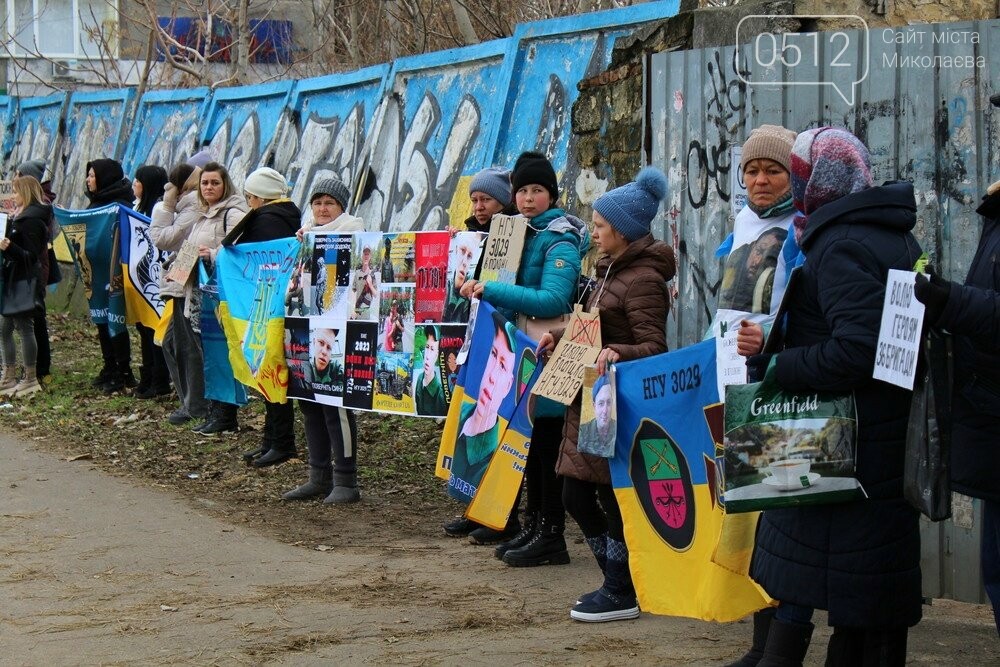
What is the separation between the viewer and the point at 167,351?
36.5ft

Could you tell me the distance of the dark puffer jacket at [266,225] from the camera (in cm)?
948

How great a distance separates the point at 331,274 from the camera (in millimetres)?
8531

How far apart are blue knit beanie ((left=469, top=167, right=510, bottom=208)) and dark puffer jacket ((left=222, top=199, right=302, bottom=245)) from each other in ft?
7.17

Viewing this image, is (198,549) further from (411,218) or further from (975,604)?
(411,218)

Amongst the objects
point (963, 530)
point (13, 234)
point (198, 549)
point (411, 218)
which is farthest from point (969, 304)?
point (13, 234)

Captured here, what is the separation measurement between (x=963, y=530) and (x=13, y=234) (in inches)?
391

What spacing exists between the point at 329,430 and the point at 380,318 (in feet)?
3.00

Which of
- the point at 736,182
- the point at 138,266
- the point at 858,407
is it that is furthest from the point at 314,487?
the point at 858,407

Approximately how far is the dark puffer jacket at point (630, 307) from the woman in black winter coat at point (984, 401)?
1895mm

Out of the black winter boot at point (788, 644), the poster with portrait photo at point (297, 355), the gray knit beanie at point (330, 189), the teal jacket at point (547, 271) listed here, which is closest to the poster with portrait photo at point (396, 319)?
the poster with portrait photo at point (297, 355)

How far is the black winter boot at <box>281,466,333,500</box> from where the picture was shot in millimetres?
8703

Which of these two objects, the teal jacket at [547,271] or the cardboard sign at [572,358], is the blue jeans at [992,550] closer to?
the cardboard sign at [572,358]

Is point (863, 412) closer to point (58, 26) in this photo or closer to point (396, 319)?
point (396, 319)

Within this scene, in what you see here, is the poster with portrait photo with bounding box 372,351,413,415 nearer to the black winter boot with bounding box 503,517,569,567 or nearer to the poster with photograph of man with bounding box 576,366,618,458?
the black winter boot with bounding box 503,517,569,567
